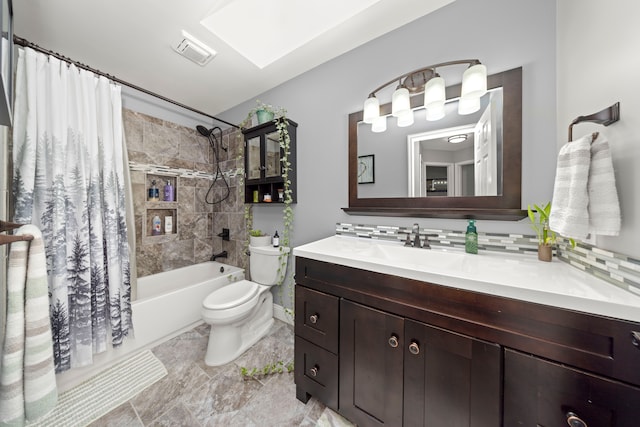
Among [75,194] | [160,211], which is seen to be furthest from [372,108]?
[160,211]

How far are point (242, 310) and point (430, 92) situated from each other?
6.14 ft

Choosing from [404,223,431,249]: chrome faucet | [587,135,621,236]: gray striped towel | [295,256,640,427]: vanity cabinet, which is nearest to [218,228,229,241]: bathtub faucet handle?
[295,256,640,427]: vanity cabinet

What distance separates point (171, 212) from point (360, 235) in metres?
2.17

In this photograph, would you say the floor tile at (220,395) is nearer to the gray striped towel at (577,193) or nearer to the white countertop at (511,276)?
the white countertop at (511,276)

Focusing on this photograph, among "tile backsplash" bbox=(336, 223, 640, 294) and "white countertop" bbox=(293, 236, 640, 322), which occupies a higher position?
"tile backsplash" bbox=(336, 223, 640, 294)

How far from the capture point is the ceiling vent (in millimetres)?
1455

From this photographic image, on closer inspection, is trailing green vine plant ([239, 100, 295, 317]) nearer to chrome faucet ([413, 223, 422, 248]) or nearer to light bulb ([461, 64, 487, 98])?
chrome faucet ([413, 223, 422, 248])

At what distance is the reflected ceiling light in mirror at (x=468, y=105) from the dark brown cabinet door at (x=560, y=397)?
1.13 meters

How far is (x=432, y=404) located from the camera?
792 mm

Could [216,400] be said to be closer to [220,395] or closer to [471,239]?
[220,395]

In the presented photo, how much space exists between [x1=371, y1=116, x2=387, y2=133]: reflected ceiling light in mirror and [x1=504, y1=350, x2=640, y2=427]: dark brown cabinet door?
1.29 metres

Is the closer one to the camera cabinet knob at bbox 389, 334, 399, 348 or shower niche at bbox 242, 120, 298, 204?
cabinet knob at bbox 389, 334, 399, 348

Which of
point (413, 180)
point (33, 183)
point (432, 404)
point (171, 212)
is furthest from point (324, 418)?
point (171, 212)

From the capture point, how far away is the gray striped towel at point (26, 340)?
0.74m
